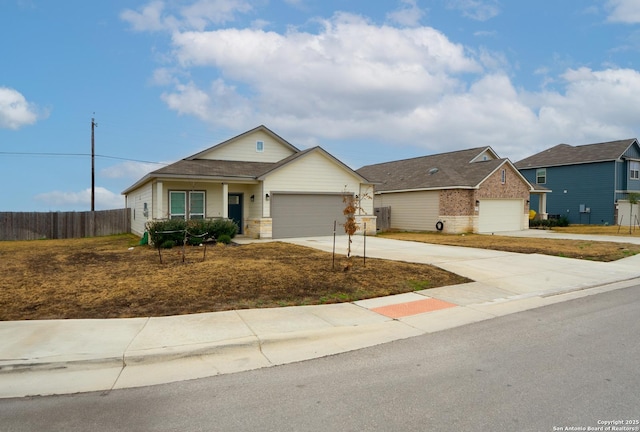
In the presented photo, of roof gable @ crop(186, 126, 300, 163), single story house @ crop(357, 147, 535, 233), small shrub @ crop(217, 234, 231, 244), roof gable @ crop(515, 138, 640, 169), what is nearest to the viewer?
small shrub @ crop(217, 234, 231, 244)

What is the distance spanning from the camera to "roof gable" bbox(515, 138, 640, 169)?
118 ft

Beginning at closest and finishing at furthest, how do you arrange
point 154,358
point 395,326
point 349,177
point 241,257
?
point 154,358, point 395,326, point 241,257, point 349,177

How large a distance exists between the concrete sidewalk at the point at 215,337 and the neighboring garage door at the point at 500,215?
62.8 ft

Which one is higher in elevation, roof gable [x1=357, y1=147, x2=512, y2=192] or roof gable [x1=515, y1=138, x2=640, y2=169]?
roof gable [x1=515, y1=138, x2=640, y2=169]

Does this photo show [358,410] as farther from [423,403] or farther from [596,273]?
[596,273]

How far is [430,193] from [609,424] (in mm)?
25105

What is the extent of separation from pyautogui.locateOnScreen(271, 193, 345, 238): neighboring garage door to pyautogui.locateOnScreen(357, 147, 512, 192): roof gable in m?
3.56

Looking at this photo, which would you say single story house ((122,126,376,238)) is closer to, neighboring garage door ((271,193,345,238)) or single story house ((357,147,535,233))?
neighboring garage door ((271,193,345,238))

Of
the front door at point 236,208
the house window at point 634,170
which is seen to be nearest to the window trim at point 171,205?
the front door at point 236,208

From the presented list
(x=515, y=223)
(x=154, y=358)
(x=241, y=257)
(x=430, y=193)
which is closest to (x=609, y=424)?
(x=154, y=358)

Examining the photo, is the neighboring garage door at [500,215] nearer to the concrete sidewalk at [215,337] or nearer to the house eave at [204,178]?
the house eave at [204,178]

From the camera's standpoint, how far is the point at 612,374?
4586mm

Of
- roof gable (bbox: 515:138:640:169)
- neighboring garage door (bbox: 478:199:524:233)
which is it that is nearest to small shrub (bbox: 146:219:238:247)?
neighboring garage door (bbox: 478:199:524:233)

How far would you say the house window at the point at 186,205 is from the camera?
2008 centimetres
